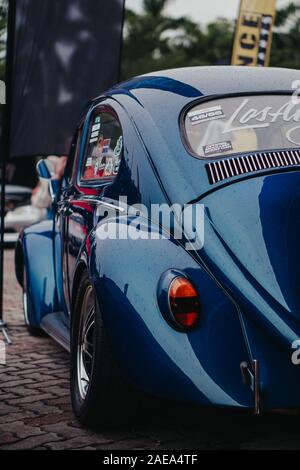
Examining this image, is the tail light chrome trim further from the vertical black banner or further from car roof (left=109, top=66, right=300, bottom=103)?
the vertical black banner

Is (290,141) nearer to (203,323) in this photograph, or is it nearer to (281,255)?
(281,255)

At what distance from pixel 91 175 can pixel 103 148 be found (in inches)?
7.7

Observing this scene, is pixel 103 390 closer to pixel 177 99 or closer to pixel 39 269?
pixel 177 99

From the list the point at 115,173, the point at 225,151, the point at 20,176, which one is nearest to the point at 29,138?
the point at 115,173

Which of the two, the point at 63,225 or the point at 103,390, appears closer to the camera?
the point at 103,390

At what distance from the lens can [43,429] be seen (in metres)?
3.77

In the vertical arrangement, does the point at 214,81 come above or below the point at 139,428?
above

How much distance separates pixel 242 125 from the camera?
3.84 meters

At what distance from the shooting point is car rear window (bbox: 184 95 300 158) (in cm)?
374

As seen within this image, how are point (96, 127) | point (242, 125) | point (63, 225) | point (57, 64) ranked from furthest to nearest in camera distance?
1. point (57, 64)
2. point (63, 225)
3. point (96, 127)
4. point (242, 125)

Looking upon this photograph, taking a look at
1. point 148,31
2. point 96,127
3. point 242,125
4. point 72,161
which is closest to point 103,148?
point 96,127

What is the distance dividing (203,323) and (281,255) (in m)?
0.41

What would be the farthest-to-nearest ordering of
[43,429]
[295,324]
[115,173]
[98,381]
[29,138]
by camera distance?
[29,138]
[115,173]
[43,429]
[98,381]
[295,324]

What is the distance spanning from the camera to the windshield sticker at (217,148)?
3707 mm
